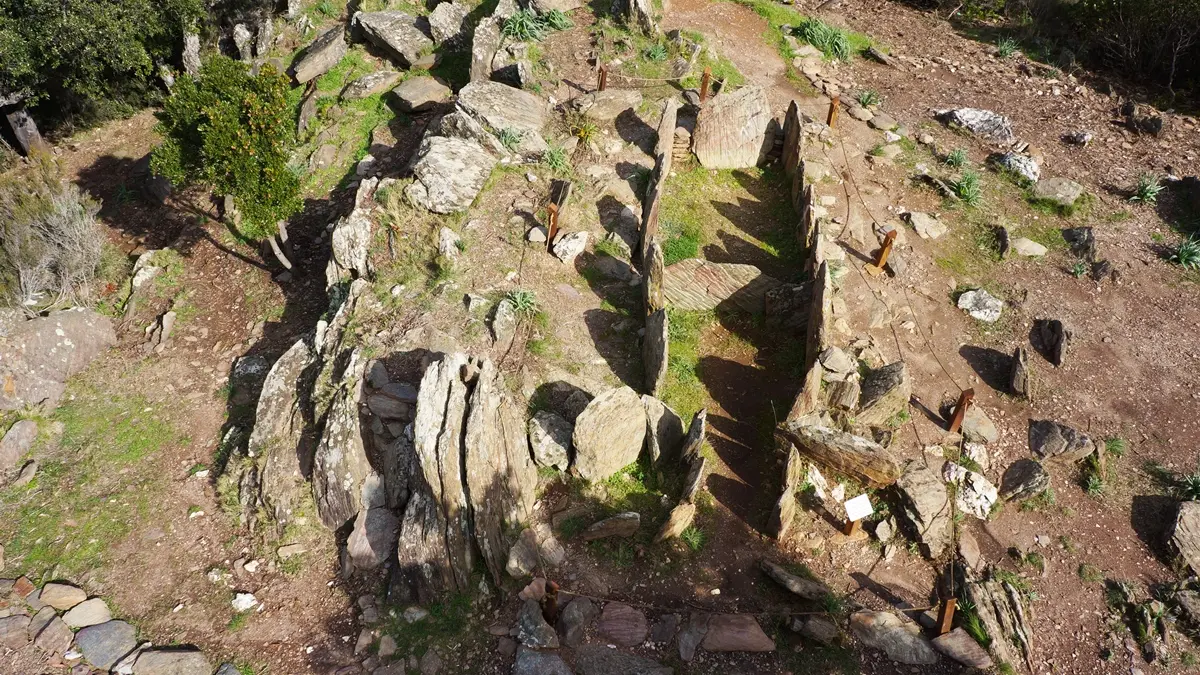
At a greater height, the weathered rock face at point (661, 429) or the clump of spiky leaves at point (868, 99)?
the clump of spiky leaves at point (868, 99)

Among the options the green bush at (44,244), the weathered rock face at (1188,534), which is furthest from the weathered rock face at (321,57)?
the weathered rock face at (1188,534)

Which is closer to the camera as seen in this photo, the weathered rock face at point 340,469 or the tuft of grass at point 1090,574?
the tuft of grass at point 1090,574

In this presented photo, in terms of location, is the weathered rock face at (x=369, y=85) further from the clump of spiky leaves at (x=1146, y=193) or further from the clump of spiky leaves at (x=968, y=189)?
the clump of spiky leaves at (x=1146, y=193)

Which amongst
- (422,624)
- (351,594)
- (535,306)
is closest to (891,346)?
(535,306)

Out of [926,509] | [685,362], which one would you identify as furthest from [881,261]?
[926,509]

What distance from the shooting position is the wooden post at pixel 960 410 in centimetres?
1156

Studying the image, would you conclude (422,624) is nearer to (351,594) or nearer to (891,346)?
(351,594)

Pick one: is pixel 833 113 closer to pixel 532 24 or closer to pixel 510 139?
pixel 510 139

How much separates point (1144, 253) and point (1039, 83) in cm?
761

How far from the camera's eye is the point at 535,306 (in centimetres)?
1316

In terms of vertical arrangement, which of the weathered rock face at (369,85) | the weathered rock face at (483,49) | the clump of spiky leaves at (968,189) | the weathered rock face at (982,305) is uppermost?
the weathered rock face at (483,49)

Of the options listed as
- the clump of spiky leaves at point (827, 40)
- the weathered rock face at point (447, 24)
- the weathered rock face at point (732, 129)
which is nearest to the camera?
the weathered rock face at point (732, 129)

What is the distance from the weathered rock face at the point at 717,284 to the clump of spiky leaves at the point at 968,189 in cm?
607

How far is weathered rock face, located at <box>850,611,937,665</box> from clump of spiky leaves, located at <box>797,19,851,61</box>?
1730 centimetres
